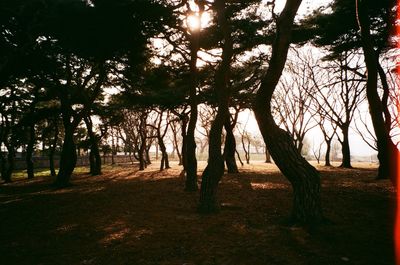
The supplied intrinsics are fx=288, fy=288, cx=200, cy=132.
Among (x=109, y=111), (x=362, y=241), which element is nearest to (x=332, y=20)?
(x=362, y=241)

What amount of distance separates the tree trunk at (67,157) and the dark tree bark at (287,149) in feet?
48.2

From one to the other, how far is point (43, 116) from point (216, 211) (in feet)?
63.0

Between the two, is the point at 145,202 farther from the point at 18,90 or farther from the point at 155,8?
the point at 18,90

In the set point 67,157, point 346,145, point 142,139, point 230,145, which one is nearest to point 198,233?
point 67,157

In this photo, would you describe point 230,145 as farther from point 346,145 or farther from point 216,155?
point 216,155

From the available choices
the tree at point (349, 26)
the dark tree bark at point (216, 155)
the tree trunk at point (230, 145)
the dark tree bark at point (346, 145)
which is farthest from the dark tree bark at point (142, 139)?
the dark tree bark at point (216, 155)

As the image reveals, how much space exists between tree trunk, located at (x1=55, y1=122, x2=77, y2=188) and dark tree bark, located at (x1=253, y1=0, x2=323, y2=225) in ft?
48.2

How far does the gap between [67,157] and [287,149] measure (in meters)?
15.2

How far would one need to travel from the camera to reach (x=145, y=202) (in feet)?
39.3

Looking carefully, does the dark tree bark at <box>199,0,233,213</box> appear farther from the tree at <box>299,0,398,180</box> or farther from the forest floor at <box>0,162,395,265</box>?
the tree at <box>299,0,398,180</box>

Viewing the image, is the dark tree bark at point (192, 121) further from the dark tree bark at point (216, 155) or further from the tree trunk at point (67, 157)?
the tree trunk at point (67, 157)

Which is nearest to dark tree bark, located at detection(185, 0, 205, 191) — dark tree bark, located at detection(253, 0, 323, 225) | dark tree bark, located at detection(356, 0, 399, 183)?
dark tree bark, located at detection(253, 0, 323, 225)

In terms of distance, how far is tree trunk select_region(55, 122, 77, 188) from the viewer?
59.7 feet

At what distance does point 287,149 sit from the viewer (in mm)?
7156
